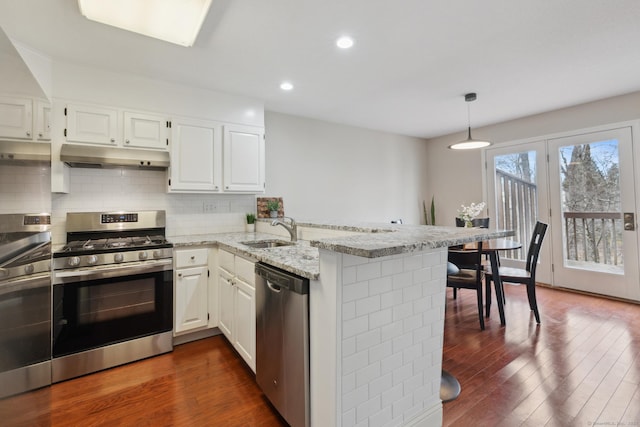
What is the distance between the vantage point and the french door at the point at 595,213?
11.7ft

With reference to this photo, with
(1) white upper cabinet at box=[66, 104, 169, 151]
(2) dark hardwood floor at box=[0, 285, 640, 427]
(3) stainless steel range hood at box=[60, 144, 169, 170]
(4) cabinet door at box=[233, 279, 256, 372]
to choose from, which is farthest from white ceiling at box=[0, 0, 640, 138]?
(2) dark hardwood floor at box=[0, 285, 640, 427]

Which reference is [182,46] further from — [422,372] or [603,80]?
[603,80]

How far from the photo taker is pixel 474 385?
194 cm

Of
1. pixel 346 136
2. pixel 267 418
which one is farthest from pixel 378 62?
pixel 267 418

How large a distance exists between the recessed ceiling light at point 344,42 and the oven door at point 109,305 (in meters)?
2.30

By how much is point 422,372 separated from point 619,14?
9.10 feet

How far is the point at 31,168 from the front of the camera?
2.89 ft

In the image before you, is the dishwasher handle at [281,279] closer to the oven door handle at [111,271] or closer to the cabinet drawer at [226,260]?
the cabinet drawer at [226,260]

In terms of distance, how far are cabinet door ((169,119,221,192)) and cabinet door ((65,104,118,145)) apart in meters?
0.49

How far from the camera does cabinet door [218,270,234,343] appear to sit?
2.36 meters

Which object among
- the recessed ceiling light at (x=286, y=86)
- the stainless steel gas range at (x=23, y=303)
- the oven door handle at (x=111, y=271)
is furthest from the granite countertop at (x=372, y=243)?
the recessed ceiling light at (x=286, y=86)

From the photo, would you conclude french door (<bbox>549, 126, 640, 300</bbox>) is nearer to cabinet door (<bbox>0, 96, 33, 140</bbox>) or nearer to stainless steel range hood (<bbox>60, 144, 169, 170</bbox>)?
stainless steel range hood (<bbox>60, 144, 169, 170</bbox>)

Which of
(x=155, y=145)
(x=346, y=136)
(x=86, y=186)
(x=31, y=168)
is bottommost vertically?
(x=31, y=168)

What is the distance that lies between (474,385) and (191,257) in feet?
7.96
